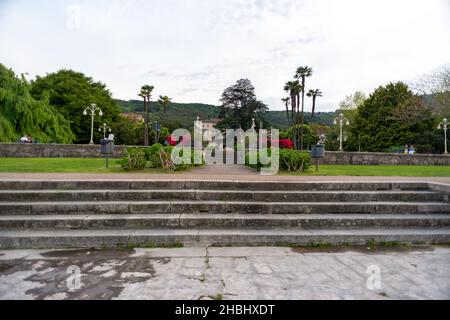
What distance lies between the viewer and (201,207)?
16.9 feet

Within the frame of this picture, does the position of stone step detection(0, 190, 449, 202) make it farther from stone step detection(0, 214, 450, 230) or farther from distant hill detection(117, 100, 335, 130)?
distant hill detection(117, 100, 335, 130)

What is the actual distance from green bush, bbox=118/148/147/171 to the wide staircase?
12.9 feet

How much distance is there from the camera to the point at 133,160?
31.7 feet

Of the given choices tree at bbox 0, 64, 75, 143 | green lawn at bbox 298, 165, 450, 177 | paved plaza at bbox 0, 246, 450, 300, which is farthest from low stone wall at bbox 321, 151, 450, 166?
tree at bbox 0, 64, 75, 143

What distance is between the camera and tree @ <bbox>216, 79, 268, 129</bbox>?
5018cm

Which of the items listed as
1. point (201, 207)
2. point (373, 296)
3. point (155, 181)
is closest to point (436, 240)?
point (373, 296)

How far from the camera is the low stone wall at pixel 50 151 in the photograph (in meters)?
16.8

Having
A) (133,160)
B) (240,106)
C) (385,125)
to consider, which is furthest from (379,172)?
(240,106)

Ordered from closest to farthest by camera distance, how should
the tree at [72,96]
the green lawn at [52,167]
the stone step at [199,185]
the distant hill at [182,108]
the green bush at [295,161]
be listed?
the stone step at [199,185], the green lawn at [52,167], the green bush at [295,161], the tree at [72,96], the distant hill at [182,108]

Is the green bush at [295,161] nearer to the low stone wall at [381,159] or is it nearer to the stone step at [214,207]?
the stone step at [214,207]

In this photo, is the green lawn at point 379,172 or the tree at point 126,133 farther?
the tree at point 126,133

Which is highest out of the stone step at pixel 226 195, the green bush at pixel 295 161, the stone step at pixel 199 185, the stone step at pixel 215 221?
the green bush at pixel 295 161

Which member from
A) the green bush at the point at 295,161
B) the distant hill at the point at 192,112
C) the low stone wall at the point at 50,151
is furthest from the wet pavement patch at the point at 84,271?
the distant hill at the point at 192,112
